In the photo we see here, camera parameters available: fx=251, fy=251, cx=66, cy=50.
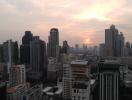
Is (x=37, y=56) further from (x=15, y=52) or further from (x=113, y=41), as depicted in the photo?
(x=113, y=41)

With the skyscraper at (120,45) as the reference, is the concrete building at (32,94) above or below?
below

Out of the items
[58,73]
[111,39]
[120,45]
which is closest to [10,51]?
[58,73]

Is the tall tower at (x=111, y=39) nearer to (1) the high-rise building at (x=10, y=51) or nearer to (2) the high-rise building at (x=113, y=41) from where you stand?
(2) the high-rise building at (x=113, y=41)

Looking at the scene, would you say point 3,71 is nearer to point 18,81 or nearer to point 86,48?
point 18,81

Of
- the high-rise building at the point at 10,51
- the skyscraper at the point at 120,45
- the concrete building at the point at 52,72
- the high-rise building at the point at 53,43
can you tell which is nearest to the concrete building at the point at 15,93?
the concrete building at the point at 52,72

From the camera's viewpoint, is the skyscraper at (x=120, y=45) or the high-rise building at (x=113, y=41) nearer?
the high-rise building at (x=113, y=41)

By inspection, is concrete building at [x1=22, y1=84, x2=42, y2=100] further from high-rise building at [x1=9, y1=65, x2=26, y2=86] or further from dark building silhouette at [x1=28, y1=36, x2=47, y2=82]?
dark building silhouette at [x1=28, y1=36, x2=47, y2=82]

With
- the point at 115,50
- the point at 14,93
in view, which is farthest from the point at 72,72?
the point at 115,50
